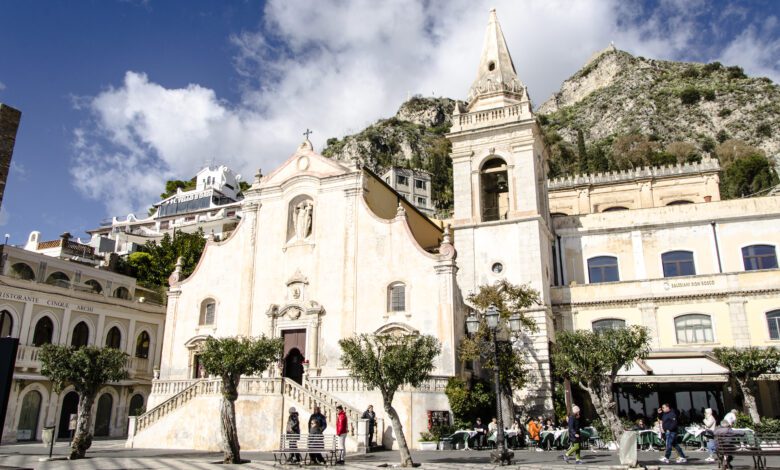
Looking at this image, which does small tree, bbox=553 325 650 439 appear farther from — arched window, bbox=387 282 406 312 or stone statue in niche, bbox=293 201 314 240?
stone statue in niche, bbox=293 201 314 240

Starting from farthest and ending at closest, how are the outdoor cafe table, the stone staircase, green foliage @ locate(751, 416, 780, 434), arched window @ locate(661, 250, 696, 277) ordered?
1. arched window @ locate(661, 250, 696, 277)
2. the stone staircase
3. the outdoor cafe table
4. green foliage @ locate(751, 416, 780, 434)

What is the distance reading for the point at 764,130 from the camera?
9125cm

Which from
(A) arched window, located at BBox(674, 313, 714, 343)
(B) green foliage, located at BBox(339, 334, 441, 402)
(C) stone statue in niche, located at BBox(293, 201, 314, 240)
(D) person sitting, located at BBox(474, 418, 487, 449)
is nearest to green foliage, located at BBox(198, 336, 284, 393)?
(B) green foliage, located at BBox(339, 334, 441, 402)

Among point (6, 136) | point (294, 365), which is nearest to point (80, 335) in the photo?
point (294, 365)

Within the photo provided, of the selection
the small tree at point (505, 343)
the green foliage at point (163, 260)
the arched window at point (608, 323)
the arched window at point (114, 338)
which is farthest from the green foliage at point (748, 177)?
the arched window at point (114, 338)

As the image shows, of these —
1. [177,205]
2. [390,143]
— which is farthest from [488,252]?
[390,143]

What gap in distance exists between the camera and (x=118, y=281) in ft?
140

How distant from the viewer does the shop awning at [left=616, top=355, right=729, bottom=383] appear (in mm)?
25438

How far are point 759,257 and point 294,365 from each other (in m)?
24.2

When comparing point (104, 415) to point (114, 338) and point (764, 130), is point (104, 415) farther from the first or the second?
point (764, 130)

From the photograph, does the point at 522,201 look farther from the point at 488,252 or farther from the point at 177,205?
the point at 177,205

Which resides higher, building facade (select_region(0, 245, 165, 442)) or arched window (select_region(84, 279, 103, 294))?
arched window (select_region(84, 279, 103, 294))

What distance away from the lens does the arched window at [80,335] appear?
34.7 m

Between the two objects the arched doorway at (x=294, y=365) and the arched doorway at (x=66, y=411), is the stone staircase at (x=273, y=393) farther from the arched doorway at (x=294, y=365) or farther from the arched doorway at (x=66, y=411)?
the arched doorway at (x=66, y=411)
